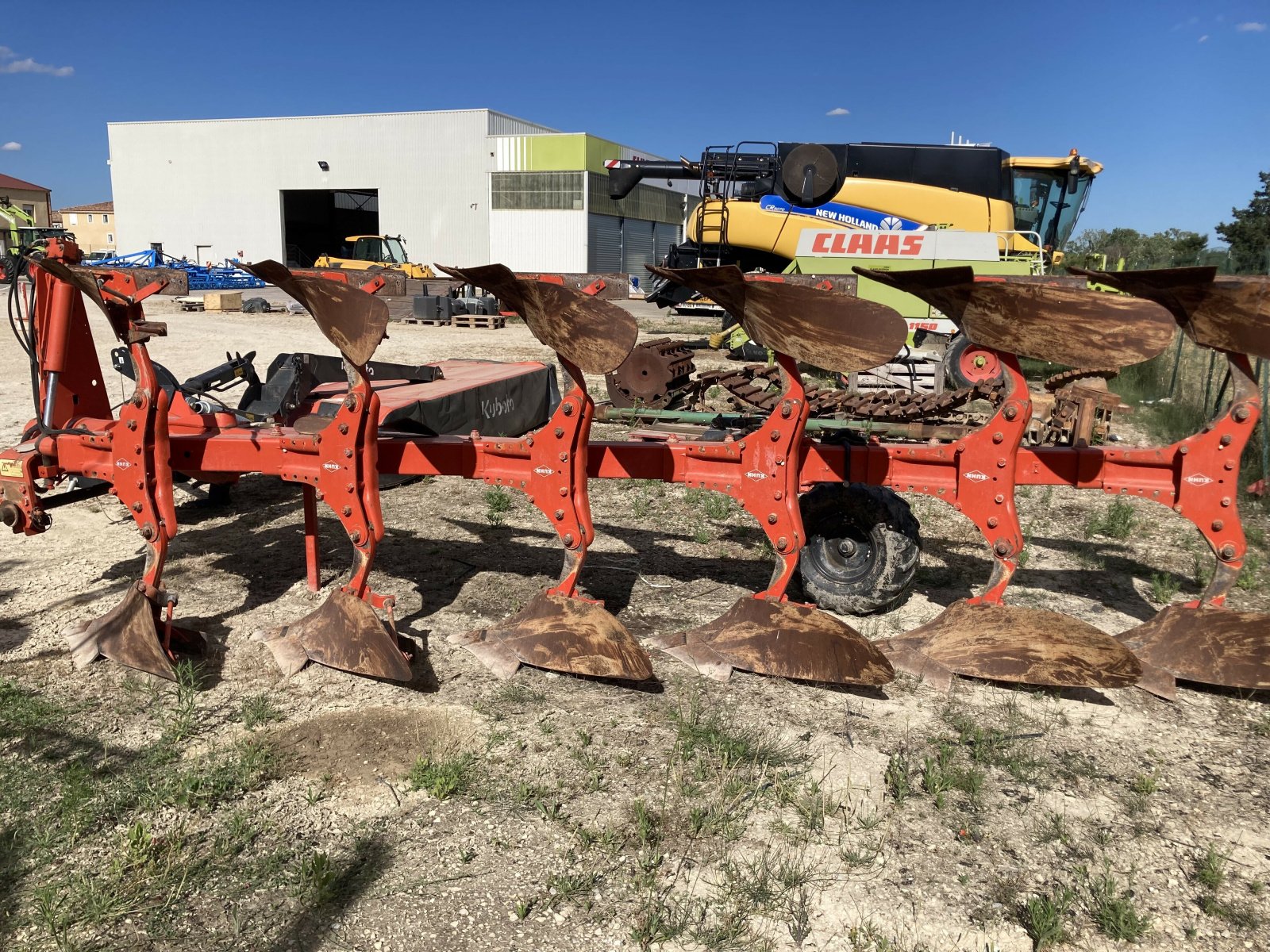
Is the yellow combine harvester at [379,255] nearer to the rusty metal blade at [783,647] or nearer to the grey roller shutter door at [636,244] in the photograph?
the grey roller shutter door at [636,244]

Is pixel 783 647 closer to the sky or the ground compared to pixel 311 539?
closer to the ground

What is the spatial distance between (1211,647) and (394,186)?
35289mm

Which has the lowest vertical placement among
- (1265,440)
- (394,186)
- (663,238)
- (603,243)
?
(1265,440)

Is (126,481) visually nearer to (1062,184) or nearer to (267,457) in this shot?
(267,457)

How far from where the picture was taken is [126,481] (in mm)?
3686

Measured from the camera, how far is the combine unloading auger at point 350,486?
3.39m

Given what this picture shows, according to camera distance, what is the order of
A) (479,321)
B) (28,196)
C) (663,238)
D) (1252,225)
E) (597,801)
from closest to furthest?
(597,801) < (479,321) < (1252,225) < (663,238) < (28,196)

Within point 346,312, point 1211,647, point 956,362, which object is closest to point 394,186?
point 956,362

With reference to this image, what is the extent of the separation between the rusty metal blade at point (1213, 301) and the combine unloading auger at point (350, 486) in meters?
2.62

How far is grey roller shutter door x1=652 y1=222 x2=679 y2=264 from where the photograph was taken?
41312 millimetres

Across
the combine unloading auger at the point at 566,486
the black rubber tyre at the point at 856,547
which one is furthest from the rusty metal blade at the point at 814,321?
the black rubber tyre at the point at 856,547

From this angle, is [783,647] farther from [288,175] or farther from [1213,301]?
[288,175]

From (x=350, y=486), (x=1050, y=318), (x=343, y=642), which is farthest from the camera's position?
(x=350, y=486)

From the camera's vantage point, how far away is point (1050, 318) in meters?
3.32
